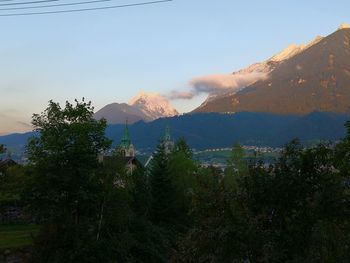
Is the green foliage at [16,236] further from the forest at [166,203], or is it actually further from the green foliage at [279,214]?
the green foliage at [279,214]

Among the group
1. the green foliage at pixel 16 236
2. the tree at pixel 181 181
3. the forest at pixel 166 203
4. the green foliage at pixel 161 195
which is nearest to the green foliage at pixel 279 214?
the forest at pixel 166 203

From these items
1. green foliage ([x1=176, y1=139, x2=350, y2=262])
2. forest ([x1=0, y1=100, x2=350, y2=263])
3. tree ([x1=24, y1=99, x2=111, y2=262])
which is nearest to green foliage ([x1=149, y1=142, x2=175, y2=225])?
forest ([x1=0, y1=100, x2=350, y2=263])

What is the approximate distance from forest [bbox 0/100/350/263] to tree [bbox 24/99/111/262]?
0.07 m

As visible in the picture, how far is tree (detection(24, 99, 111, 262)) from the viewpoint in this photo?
104 ft

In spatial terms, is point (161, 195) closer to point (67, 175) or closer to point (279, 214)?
point (67, 175)

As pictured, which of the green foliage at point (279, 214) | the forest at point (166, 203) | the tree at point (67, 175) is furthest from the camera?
the tree at point (67, 175)

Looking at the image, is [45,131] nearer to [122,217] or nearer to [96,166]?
[96,166]

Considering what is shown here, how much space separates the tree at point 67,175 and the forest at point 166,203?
7 cm

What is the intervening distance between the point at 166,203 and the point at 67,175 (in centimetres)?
1919

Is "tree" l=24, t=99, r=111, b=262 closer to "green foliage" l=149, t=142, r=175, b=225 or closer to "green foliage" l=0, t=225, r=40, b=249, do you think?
"green foliage" l=0, t=225, r=40, b=249

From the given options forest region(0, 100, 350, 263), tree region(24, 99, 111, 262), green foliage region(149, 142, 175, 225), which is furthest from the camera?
green foliage region(149, 142, 175, 225)

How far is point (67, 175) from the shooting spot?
3372 cm

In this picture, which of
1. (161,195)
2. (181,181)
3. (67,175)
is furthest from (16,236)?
(181,181)

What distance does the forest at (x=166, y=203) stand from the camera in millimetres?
17828
